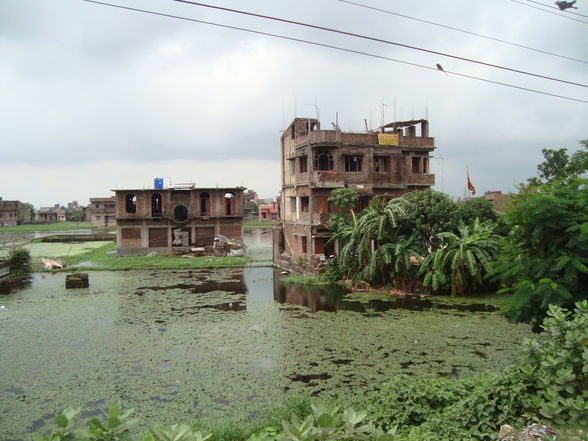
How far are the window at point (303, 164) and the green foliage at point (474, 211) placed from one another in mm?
10309

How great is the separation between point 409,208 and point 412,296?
4157mm

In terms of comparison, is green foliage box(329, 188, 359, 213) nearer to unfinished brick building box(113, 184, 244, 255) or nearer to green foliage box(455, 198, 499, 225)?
green foliage box(455, 198, 499, 225)

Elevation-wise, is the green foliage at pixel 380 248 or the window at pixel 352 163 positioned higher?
the window at pixel 352 163

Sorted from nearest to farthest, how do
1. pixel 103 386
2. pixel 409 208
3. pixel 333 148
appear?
1. pixel 103 386
2. pixel 409 208
3. pixel 333 148

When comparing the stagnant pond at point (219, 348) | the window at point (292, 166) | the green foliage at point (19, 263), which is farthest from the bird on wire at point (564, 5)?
the green foliage at point (19, 263)

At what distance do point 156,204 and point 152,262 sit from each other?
10103 millimetres

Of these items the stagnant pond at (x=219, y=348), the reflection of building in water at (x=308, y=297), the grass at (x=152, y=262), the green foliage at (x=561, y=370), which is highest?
the green foliage at (x=561, y=370)

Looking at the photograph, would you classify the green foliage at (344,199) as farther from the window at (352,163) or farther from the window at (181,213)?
the window at (181,213)

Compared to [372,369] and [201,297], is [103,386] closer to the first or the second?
[372,369]

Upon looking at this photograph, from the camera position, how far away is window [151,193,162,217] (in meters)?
40.3

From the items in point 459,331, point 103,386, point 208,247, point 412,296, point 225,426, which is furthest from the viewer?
point 208,247

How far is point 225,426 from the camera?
760 centimetres

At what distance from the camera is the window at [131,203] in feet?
129

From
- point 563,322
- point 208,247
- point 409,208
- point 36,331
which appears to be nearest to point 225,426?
point 563,322
